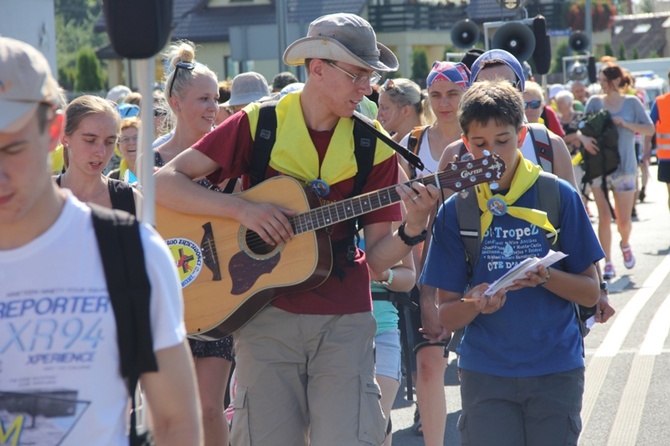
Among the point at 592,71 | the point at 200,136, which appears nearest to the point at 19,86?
the point at 200,136

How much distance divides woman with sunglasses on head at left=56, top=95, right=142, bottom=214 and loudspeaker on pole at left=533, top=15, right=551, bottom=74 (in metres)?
11.1

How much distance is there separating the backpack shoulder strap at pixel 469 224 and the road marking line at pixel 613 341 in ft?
9.63

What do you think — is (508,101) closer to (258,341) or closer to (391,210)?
(391,210)

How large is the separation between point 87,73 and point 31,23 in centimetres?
1795

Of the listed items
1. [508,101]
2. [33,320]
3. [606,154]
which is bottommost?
[606,154]

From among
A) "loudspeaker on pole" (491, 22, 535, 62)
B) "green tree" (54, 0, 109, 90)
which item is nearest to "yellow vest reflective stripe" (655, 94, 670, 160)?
"loudspeaker on pole" (491, 22, 535, 62)

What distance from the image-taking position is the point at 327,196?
4520mm

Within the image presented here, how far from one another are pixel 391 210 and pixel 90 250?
2.26 metres

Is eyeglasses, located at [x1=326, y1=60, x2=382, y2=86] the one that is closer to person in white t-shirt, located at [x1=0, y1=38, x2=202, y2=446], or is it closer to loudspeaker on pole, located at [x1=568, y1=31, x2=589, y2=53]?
person in white t-shirt, located at [x1=0, y1=38, x2=202, y2=446]

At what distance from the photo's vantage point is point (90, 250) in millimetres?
2449

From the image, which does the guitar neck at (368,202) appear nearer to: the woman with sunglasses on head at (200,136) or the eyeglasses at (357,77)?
the eyeglasses at (357,77)

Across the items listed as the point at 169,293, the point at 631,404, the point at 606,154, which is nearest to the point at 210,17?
the point at 606,154

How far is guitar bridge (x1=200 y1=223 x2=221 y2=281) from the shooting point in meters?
4.79

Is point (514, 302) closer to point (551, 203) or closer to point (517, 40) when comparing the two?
point (551, 203)
